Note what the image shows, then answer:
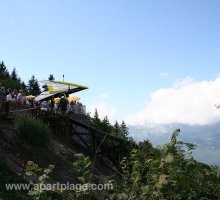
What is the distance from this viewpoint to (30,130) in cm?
1803

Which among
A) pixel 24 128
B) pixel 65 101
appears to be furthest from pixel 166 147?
pixel 65 101

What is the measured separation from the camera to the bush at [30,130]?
697 inches

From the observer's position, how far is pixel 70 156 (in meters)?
19.9

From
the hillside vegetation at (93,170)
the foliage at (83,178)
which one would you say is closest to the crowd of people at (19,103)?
the hillside vegetation at (93,170)

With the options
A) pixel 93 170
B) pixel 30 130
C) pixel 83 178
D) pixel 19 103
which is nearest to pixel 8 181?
pixel 93 170

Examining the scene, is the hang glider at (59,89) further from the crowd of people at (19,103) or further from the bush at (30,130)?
the bush at (30,130)

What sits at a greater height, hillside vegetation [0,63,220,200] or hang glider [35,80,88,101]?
hang glider [35,80,88,101]

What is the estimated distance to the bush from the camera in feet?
58.1

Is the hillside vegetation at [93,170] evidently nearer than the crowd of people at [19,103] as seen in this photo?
Yes

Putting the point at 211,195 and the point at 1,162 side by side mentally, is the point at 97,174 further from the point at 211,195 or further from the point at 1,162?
the point at 211,195

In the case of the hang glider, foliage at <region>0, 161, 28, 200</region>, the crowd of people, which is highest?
the hang glider

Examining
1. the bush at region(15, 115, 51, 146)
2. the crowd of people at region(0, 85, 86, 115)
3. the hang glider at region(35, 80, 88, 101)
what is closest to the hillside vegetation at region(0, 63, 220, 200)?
the bush at region(15, 115, 51, 146)

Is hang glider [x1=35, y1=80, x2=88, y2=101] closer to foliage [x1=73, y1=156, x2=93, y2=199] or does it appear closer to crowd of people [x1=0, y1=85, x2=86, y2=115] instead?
crowd of people [x1=0, y1=85, x2=86, y2=115]

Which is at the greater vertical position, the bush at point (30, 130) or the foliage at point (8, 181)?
the bush at point (30, 130)
